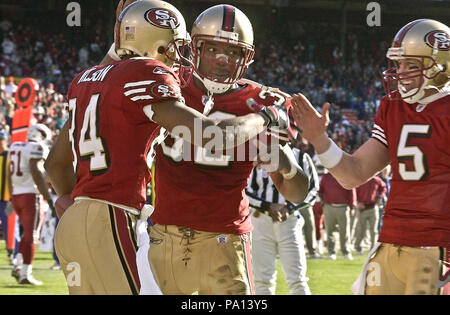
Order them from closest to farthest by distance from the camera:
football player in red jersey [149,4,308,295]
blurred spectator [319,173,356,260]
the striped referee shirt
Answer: football player in red jersey [149,4,308,295] → the striped referee shirt → blurred spectator [319,173,356,260]

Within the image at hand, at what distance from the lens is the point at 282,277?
33.8ft

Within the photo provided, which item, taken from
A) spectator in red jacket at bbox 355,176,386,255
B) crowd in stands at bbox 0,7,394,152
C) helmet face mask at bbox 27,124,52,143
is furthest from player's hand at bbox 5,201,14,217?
crowd in stands at bbox 0,7,394,152

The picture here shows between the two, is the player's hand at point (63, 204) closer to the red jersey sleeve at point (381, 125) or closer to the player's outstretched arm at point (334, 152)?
the player's outstretched arm at point (334, 152)

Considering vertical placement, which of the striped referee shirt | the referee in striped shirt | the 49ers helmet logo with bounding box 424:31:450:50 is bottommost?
the referee in striped shirt

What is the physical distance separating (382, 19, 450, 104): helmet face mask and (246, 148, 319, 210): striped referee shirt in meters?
3.19

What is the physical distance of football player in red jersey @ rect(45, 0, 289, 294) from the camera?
10.4 ft

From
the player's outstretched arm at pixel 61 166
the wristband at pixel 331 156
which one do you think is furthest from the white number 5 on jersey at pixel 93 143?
the wristband at pixel 331 156

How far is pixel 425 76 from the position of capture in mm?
3789

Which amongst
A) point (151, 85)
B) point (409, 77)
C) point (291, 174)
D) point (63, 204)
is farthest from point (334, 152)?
point (63, 204)

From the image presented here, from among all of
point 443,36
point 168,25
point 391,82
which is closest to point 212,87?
point 168,25

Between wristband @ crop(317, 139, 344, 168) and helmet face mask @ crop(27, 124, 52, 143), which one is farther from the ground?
wristband @ crop(317, 139, 344, 168)

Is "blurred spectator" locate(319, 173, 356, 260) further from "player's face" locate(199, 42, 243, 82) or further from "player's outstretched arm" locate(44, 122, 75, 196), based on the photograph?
"player's outstretched arm" locate(44, 122, 75, 196)

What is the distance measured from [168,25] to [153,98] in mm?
592

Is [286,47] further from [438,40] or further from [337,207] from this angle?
[438,40]
